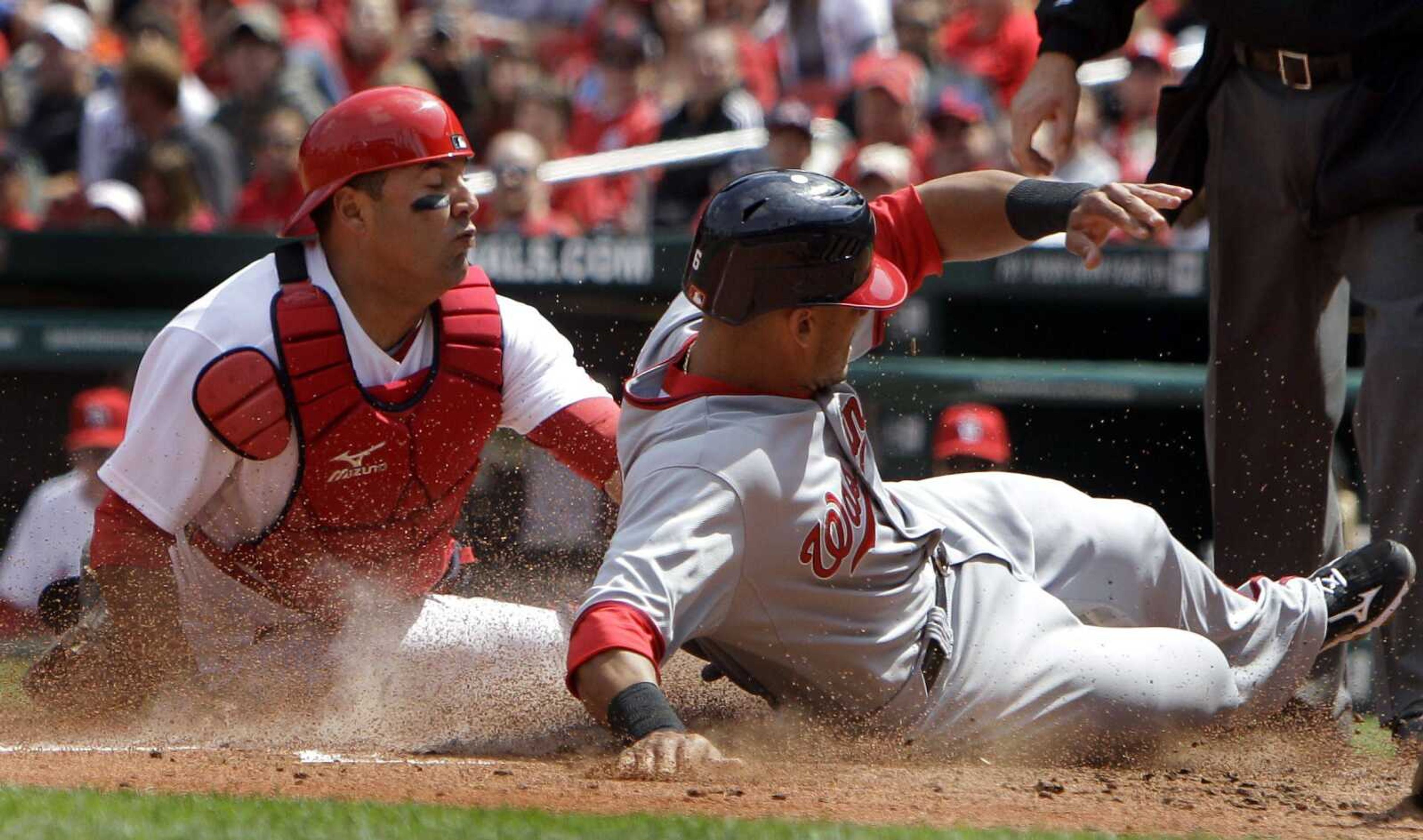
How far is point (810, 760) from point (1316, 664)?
59.1 inches

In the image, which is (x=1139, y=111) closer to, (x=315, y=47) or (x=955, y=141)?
(x=955, y=141)

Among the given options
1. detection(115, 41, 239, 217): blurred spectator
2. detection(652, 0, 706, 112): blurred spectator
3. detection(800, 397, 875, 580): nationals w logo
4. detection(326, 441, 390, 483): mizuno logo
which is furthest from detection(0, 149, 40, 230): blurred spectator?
detection(800, 397, 875, 580): nationals w logo

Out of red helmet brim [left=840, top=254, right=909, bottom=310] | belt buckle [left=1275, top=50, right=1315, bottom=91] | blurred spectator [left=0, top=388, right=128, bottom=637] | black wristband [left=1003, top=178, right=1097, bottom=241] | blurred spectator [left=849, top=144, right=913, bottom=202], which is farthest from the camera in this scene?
blurred spectator [left=849, top=144, right=913, bottom=202]

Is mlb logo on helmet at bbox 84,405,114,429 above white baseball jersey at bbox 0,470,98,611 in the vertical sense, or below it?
above

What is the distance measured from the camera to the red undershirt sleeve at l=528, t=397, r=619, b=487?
4645mm

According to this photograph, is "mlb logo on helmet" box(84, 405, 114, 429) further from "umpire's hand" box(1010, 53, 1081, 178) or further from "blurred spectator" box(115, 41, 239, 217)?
"umpire's hand" box(1010, 53, 1081, 178)

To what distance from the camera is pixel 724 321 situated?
3.62 m

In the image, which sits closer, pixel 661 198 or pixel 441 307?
pixel 441 307

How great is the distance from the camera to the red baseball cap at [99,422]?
6.49 metres

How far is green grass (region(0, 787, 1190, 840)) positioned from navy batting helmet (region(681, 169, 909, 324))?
1.08 m

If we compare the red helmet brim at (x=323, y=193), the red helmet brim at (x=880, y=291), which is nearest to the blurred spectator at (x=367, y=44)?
the red helmet brim at (x=323, y=193)

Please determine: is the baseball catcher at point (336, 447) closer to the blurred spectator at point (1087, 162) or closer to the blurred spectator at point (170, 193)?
the blurred spectator at point (1087, 162)

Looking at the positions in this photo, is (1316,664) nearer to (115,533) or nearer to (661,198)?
(115,533)

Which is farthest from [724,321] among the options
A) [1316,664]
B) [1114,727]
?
[1316,664]
